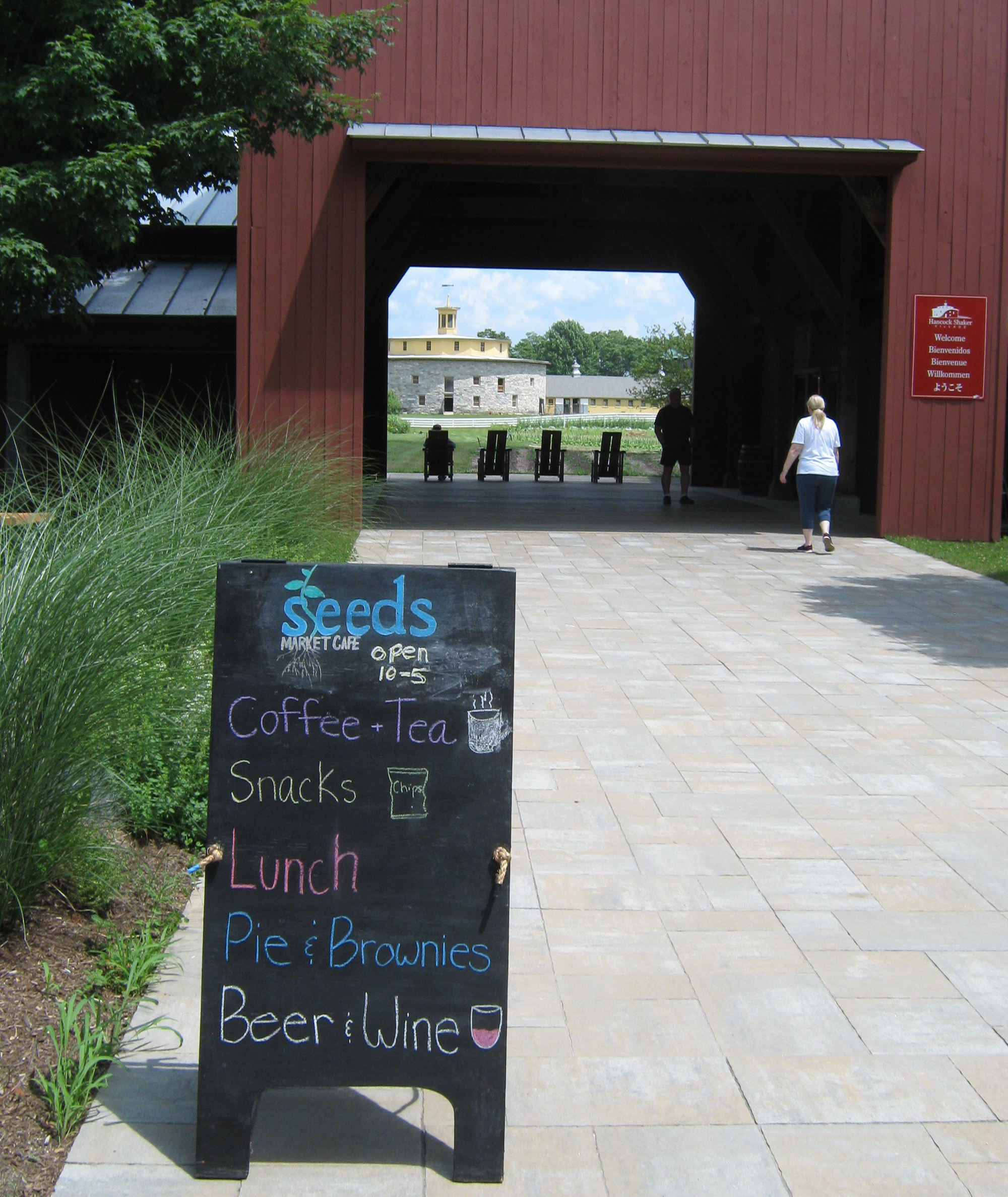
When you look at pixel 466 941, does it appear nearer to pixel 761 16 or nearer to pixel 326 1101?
pixel 326 1101

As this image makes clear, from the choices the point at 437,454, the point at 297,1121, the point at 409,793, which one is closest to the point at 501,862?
the point at 409,793

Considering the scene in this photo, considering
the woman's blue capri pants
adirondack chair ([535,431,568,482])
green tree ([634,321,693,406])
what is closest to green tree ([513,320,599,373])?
green tree ([634,321,693,406])

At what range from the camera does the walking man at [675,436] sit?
60.8 ft

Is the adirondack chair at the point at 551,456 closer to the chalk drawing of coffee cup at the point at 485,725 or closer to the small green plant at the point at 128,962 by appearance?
the small green plant at the point at 128,962

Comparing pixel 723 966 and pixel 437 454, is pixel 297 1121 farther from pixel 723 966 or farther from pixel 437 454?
pixel 437 454

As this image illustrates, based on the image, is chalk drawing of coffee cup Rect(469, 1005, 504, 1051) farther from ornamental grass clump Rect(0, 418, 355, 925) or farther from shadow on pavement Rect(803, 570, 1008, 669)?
shadow on pavement Rect(803, 570, 1008, 669)

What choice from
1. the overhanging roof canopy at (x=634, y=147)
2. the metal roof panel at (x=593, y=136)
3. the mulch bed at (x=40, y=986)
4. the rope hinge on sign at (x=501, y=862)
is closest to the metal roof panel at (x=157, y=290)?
the overhanging roof canopy at (x=634, y=147)

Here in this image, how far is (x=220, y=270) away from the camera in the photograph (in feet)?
57.5

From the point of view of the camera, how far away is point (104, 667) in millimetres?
3846

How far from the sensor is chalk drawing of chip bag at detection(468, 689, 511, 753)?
2.89 meters

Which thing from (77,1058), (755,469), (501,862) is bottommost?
(77,1058)

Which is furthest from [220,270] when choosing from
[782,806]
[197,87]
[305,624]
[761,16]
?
[305,624]

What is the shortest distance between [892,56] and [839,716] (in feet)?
31.7

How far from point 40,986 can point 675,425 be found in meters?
15.9
